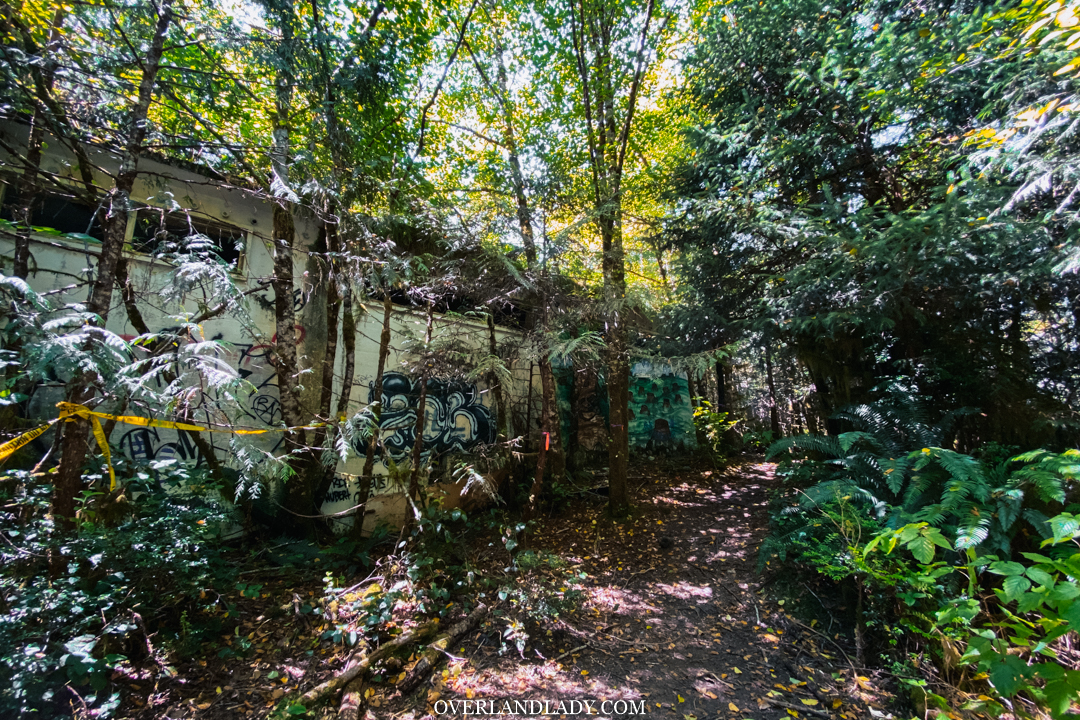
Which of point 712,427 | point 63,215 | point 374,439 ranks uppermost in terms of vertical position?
point 63,215

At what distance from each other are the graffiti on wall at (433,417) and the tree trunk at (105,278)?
107 inches

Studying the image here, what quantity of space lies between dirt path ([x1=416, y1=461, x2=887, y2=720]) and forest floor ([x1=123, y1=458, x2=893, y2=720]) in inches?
0.4

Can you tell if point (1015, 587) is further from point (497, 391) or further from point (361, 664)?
point (497, 391)

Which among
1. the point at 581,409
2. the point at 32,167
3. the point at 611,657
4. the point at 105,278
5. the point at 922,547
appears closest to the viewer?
the point at 922,547

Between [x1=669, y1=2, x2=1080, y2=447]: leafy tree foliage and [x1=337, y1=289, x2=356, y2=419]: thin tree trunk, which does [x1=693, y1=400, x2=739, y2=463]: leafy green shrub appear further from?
[x1=337, y1=289, x2=356, y2=419]: thin tree trunk

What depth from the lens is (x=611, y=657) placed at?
3.28 metres

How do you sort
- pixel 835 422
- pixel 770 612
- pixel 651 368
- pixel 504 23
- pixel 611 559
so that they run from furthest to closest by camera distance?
pixel 651 368
pixel 504 23
pixel 835 422
pixel 611 559
pixel 770 612

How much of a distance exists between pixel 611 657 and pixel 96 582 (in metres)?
3.67

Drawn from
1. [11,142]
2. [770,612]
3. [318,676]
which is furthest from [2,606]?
[770,612]

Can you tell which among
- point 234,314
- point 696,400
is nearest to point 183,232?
point 234,314

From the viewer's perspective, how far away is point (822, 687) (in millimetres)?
2865

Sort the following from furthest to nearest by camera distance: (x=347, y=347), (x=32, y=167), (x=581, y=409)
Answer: (x=581, y=409) → (x=347, y=347) → (x=32, y=167)

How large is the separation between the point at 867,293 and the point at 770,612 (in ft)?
11.2

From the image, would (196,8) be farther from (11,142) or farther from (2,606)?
(2,606)
